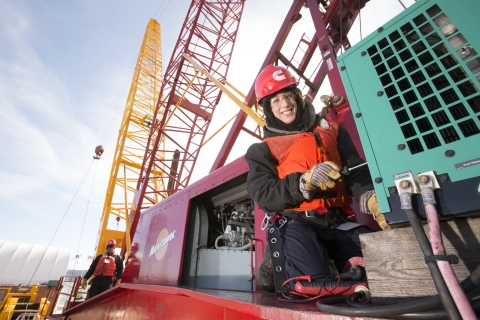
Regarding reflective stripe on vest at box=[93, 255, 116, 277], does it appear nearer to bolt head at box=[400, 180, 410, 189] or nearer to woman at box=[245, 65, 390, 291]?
woman at box=[245, 65, 390, 291]

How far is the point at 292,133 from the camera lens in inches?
59.5

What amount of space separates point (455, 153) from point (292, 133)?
90cm

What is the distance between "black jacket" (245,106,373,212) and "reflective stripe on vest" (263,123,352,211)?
46 millimetres

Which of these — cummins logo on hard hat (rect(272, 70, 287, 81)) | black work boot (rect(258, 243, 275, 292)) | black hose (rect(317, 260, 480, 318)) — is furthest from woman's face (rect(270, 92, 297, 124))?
black hose (rect(317, 260, 480, 318))

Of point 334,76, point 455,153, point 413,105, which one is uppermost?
point 334,76

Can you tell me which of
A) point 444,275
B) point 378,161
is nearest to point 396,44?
point 378,161

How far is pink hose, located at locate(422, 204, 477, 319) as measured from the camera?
478mm

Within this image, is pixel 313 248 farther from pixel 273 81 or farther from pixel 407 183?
pixel 273 81

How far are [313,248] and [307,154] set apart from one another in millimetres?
468

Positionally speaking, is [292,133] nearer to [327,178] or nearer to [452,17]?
[327,178]

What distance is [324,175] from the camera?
1035 millimetres


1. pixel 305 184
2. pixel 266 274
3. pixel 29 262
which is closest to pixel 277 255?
pixel 266 274

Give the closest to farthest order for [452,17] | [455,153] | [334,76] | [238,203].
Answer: [455,153] → [452,17] → [334,76] → [238,203]

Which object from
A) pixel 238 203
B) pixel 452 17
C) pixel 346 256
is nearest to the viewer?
pixel 452 17
